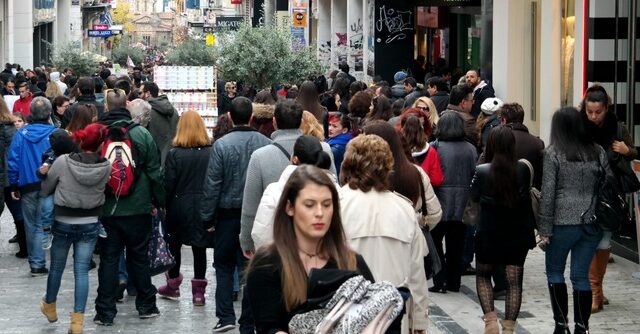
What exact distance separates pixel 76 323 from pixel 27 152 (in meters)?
3.54

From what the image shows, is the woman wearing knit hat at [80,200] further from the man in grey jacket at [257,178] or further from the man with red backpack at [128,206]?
the man in grey jacket at [257,178]

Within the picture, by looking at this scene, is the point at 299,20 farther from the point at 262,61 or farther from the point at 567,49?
the point at 567,49

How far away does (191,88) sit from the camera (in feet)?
74.5

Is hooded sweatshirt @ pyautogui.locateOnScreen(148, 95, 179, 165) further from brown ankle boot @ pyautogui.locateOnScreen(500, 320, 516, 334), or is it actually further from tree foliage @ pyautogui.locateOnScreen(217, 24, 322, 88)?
tree foliage @ pyautogui.locateOnScreen(217, 24, 322, 88)

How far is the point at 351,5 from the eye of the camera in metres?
41.4

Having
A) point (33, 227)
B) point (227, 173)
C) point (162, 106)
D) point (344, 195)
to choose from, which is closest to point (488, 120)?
point (162, 106)

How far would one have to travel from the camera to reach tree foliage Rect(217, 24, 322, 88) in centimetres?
2620

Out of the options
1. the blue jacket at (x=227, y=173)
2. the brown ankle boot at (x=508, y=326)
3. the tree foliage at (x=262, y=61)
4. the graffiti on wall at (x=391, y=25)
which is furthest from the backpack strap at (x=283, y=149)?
the graffiti on wall at (x=391, y=25)

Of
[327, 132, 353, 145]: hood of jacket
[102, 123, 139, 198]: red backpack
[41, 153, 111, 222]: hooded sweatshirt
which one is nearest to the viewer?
[41, 153, 111, 222]: hooded sweatshirt

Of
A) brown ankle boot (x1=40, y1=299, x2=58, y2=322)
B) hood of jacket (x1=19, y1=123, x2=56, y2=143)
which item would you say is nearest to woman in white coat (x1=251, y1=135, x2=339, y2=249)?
brown ankle boot (x1=40, y1=299, x2=58, y2=322)

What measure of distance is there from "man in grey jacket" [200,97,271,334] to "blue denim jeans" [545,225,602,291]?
2481 millimetres

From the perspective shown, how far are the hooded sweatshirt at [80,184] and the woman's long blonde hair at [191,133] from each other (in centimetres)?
102

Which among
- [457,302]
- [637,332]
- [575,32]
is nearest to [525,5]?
[575,32]

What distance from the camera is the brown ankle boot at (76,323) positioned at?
1116 centimetres
